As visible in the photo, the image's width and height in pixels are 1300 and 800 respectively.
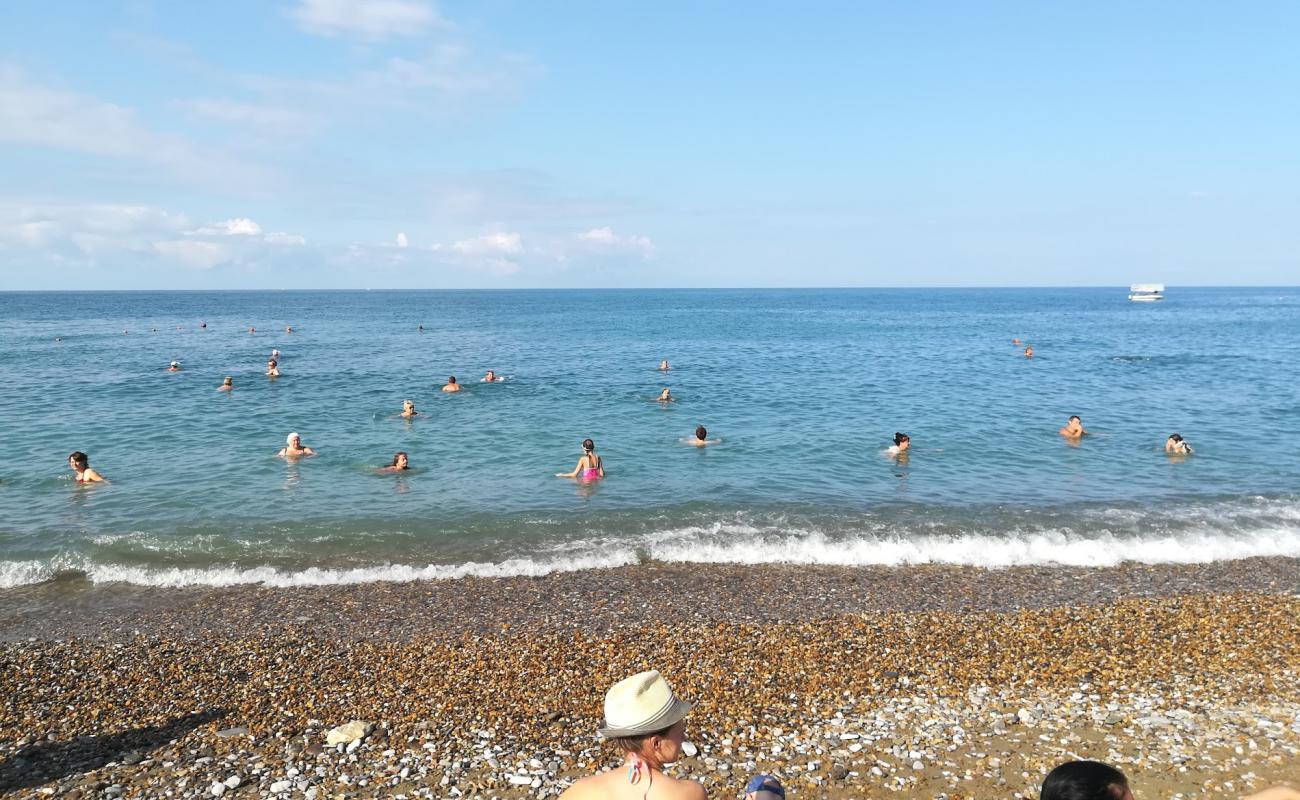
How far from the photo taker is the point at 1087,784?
332 centimetres

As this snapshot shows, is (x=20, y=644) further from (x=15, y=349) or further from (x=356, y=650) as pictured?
(x=15, y=349)

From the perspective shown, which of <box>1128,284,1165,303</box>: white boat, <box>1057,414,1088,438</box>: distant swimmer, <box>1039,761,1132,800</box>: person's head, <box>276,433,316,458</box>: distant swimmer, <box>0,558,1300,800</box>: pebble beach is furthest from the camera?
<box>1128,284,1165,303</box>: white boat

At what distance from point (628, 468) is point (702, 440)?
330 centimetres

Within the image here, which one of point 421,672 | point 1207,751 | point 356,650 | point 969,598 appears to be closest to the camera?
point 1207,751

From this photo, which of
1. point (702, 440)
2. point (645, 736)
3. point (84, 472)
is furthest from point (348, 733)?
point (702, 440)

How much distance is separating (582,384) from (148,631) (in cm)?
2609

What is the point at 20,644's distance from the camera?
10.6 meters

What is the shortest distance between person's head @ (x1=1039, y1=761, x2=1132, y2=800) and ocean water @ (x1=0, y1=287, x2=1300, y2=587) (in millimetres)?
10904

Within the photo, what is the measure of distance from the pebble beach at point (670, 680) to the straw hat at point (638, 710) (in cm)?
403

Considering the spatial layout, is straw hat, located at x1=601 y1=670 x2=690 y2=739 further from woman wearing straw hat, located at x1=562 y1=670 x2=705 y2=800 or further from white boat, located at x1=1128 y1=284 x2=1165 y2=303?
white boat, located at x1=1128 y1=284 x2=1165 y2=303

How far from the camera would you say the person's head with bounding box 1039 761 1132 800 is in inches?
130

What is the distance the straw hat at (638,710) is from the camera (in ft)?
11.5

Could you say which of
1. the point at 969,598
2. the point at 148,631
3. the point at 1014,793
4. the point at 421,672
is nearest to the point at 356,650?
the point at 421,672

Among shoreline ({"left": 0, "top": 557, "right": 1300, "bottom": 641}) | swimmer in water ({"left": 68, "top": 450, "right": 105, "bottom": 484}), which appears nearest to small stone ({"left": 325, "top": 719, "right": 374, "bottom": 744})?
shoreline ({"left": 0, "top": 557, "right": 1300, "bottom": 641})
